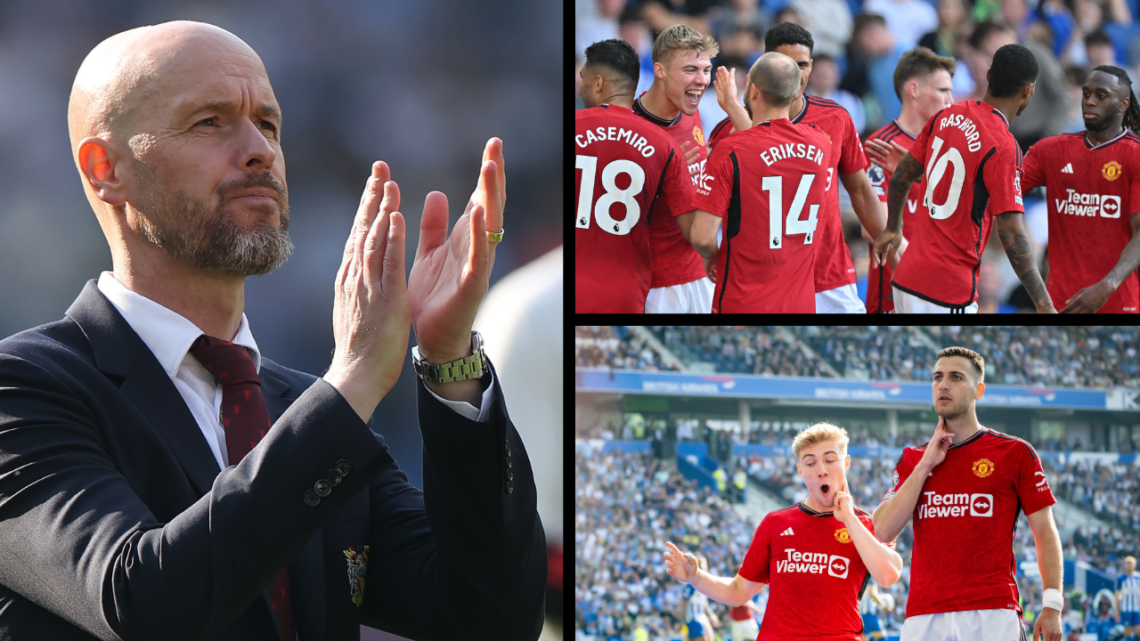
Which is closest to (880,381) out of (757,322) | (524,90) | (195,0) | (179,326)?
(757,322)

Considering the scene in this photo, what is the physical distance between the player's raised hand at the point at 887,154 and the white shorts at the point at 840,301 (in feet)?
1.40

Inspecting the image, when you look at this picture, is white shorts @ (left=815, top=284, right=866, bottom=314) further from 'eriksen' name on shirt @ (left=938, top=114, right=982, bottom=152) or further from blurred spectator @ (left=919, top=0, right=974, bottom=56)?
blurred spectator @ (left=919, top=0, right=974, bottom=56)

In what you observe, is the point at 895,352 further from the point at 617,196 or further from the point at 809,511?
the point at 617,196

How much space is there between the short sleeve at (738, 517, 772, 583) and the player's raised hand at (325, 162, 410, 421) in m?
2.04

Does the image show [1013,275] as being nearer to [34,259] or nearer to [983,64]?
[983,64]

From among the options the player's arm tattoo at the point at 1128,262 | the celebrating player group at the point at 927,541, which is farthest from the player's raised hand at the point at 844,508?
the player's arm tattoo at the point at 1128,262

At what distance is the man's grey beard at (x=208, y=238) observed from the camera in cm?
162

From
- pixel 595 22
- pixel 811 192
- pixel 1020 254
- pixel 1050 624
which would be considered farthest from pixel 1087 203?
pixel 595 22

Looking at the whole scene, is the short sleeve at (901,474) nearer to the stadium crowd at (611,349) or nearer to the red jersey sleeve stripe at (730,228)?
the red jersey sleeve stripe at (730,228)

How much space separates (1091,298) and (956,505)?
889mm

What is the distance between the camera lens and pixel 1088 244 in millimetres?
3225

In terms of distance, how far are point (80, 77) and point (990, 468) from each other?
2.66 m

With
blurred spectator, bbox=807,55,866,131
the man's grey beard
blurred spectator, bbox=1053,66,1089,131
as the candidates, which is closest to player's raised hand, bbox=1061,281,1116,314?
blurred spectator, bbox=1053,66,1089,131

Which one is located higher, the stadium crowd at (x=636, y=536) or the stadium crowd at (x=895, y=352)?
the stadium crowd at (x=895, y=352)
